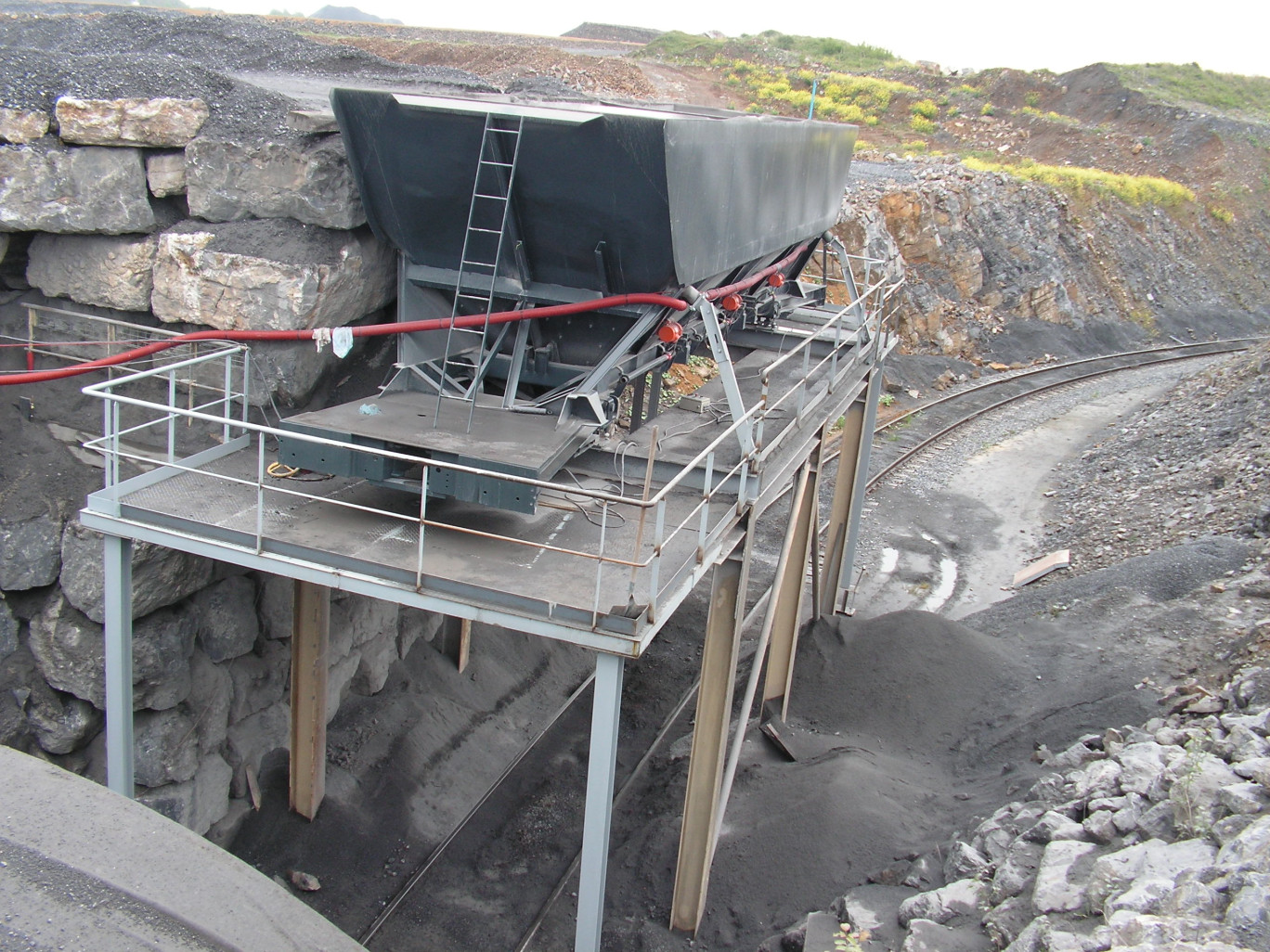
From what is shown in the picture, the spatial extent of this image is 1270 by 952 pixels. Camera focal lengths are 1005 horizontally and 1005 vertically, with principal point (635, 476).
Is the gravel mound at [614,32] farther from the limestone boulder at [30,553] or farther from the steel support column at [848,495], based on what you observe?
the limestone boulder at [30,553]

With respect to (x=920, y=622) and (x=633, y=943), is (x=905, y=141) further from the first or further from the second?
(x=633, y=943)

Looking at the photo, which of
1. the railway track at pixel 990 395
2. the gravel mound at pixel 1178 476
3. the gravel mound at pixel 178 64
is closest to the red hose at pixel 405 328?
the gravel mound at pixel 178 64

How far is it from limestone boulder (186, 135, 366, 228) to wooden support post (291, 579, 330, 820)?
3529 millimetres

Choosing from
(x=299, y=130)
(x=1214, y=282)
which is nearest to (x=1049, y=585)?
(x=299, y=130)

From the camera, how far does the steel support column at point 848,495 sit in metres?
13.6

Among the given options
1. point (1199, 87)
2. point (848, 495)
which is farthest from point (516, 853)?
point (1199, 87)

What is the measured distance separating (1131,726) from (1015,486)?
11167 mm

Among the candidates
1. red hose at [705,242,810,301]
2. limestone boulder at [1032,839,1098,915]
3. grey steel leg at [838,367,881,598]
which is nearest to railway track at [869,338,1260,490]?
grey steel leg at [838,367,881,598]

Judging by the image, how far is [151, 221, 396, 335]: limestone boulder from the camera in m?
9.18

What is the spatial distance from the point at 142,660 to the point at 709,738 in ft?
15.6

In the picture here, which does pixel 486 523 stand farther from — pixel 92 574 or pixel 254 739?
pixel 254 739

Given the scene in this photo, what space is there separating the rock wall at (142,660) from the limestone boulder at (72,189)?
288 cm

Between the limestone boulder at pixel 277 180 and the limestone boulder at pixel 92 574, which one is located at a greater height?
the limestone boulder at pixel 277 180

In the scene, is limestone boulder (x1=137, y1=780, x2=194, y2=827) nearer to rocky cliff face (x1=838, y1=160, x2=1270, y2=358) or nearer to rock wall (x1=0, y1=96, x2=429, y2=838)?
rock wall (x1=0, y1=96, x2=429, y2=838)
